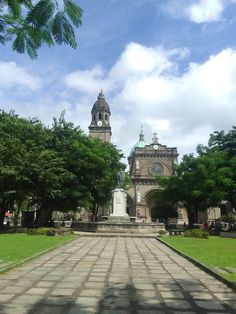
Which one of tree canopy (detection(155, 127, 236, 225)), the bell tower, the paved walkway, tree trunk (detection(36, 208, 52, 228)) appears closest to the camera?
the paved walkway

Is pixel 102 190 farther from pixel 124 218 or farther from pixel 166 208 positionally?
pixel 166 208

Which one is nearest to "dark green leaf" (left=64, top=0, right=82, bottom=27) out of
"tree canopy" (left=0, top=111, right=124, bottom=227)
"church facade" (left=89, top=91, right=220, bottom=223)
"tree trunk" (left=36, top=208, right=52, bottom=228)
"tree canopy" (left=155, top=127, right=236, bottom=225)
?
"tree canopy" (left=0, top=111, right=124, bottom=227)

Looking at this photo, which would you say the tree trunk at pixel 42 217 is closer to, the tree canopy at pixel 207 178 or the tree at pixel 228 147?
the tree canopy at pixel 207 178

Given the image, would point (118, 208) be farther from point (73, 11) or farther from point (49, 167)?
point (73, 11)

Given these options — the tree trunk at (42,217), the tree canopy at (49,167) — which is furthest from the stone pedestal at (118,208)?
the tree trunk at (42,217)

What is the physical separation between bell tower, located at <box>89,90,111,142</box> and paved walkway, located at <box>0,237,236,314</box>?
209 feet

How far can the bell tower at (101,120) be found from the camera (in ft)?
246

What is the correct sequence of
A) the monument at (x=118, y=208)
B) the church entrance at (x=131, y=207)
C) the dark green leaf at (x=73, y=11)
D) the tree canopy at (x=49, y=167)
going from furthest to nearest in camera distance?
the church entrance at (x=131, y=207)
the monument at (x=118, y=208)
the tree canopy at (x=49, y=167)
the dark green leaf at (x=73, y=11)

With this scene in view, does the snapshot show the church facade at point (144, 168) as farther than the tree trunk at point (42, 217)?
Yes

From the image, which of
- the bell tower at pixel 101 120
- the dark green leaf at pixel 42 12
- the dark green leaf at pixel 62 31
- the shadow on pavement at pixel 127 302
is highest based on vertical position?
the bell tower at pixel 101 120

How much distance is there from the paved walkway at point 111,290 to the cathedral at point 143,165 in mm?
59124

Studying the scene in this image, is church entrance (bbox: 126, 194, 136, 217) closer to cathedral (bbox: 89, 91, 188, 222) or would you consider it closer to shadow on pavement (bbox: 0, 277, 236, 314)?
cathedral (bbox: 89, 91, 188, 222)

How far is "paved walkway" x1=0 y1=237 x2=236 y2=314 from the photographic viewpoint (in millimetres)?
6035

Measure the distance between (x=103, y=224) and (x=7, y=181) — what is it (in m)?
8.52
